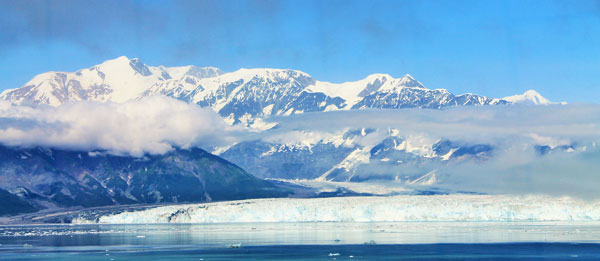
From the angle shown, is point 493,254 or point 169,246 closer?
point 493,254

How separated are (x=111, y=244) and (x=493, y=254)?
6469 cm

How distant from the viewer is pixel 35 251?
421 feet

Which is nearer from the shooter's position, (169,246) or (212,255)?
(212,255)

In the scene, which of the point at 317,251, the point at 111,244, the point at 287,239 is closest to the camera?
the point at 317,251

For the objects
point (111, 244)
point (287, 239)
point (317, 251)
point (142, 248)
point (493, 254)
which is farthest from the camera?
point (287, 239)

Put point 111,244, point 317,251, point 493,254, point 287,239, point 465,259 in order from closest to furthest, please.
→ 1. point 465,259
2. point 493,254
3. point 317,251
4. point 111,244
5. point 287,239

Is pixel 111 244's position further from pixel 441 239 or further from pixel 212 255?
pixel 441 239

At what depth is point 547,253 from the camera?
11550 cm

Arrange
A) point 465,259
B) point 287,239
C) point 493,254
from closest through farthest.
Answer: point 465,259
point 493,254
point 287,239

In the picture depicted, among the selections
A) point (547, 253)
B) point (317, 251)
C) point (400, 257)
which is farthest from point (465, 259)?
point (317, 251)

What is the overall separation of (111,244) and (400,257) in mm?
55711

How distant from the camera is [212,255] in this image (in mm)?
117438

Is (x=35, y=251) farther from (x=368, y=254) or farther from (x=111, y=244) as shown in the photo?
(x=368, y=254)

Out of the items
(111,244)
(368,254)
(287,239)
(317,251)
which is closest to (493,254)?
(368,254)
